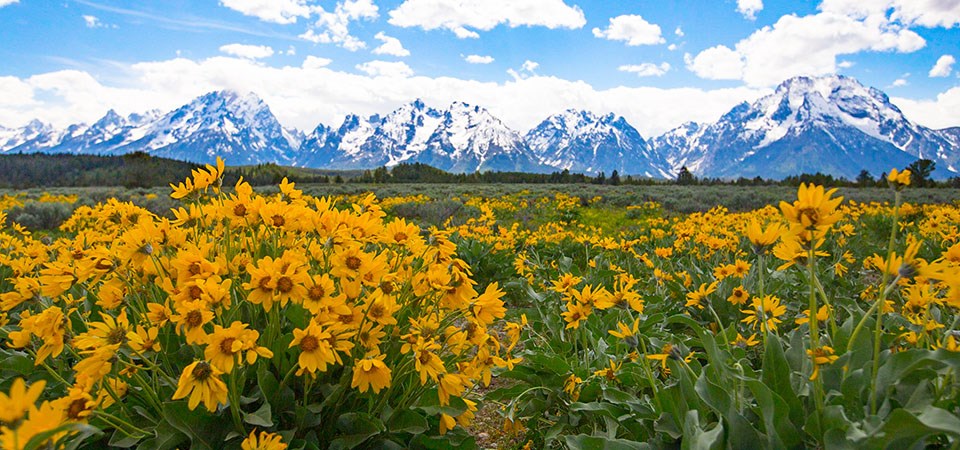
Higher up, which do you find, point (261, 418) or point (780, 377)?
point (780, 377)

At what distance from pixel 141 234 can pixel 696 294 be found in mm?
1910

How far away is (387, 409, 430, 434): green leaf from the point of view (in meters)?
1.78

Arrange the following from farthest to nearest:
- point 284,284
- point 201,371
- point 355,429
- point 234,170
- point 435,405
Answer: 1. point 234,170
2. point 435,405
3. point 355,429
4. point 284,284
5. point 201,371

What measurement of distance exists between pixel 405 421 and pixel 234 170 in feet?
152

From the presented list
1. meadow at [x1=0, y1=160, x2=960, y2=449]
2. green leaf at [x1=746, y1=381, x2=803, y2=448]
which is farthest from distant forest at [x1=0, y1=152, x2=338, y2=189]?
green leaf at [x1=746, y1=381, x2=803, y2=448]

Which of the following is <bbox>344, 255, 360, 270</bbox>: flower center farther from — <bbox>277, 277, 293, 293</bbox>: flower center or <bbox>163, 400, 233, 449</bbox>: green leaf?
<bbox>163, 400, 233, 449</bbox>: green leaf

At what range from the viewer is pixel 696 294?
1912 mm

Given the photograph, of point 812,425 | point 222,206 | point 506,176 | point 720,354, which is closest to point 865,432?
point 812,425

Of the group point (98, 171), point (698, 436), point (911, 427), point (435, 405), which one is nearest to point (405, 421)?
point (435, 405)

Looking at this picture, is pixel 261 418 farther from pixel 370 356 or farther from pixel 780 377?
pixel 780 377

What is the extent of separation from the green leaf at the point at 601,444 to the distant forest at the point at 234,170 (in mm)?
39883

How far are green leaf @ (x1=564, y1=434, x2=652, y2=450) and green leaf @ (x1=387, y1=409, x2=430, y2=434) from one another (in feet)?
1.74

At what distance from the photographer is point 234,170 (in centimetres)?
4309

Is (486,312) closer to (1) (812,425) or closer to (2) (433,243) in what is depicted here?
(2) (433,243)
